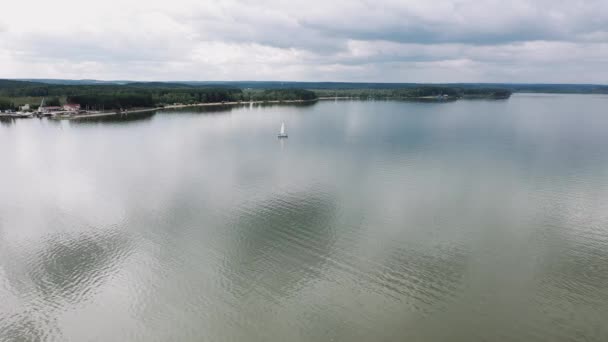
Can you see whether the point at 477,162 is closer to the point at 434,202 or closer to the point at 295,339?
the point at 434,202

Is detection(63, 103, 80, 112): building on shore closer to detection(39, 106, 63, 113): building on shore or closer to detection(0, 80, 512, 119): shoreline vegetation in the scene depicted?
detection(0, 80, 512, 119): shoreline vegetation

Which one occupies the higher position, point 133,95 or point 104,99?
point 133,95

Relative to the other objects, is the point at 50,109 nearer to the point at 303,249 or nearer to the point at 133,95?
the point at 133,95

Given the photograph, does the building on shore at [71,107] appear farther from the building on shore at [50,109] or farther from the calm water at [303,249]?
the calm water at [303,249]

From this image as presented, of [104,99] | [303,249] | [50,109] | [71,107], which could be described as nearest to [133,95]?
[104,99]

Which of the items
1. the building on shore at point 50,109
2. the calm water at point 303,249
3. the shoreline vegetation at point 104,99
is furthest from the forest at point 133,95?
the calm water at point 303,249

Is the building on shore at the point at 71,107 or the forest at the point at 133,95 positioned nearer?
the building on shore at the point at 71,107

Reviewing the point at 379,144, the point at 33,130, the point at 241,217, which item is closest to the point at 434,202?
the point at 241,217

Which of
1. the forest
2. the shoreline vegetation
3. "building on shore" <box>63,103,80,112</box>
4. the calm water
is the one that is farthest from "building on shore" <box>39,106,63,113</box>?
the calm water

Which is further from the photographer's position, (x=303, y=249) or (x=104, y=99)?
(x=104, y=99)
